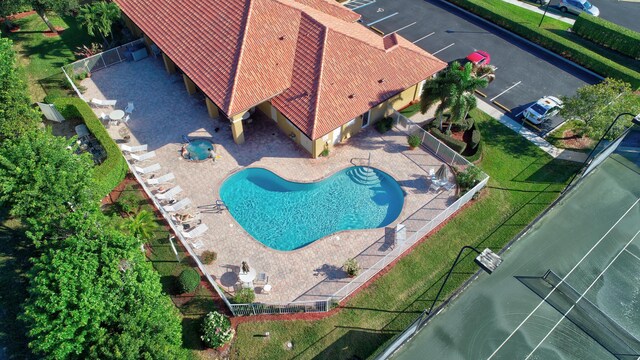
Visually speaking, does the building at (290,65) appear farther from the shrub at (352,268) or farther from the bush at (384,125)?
the shrub at (352,268)

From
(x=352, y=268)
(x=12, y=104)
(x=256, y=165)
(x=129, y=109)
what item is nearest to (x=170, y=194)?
(x=256, y=165)

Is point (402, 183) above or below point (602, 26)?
below

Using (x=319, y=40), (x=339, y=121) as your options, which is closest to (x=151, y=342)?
(x=339, y=121)

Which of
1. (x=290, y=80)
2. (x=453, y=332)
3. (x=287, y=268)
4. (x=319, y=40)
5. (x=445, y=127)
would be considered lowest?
(x=287, y=268)

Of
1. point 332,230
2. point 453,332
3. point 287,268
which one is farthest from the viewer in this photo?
point 332,230

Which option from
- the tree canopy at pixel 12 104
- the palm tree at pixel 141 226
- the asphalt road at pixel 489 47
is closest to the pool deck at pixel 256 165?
the palm tree at pixel 141 226

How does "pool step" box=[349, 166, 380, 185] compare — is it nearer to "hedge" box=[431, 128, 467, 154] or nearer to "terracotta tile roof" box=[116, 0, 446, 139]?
"terracotta tile roof" box=[116, 0, 446, 139]

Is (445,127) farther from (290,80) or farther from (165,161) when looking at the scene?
(165,161)

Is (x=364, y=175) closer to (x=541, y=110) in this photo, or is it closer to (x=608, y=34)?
(x=541, y=110)
